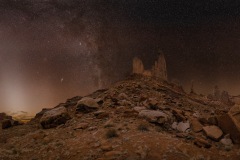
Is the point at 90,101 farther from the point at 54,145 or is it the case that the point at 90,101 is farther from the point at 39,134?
the point at 54,145

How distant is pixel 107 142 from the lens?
1505cm

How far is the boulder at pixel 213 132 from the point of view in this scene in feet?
54.7

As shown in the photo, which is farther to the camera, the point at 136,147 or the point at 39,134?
the point at 39,134

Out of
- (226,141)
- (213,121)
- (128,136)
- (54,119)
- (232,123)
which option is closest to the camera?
(128,136)

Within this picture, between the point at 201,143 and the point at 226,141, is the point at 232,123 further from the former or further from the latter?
the point at 201,143

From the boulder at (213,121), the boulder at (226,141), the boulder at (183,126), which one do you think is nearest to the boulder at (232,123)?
the boulder at (226,141)

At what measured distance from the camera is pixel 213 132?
17.3 meters

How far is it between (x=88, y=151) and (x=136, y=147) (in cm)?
339

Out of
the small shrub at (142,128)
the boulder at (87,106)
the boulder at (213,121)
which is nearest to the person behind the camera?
the small shrub at (142,128)


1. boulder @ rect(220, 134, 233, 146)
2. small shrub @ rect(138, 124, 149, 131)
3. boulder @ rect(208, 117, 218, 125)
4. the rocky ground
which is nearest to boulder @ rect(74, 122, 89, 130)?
the rocky ground

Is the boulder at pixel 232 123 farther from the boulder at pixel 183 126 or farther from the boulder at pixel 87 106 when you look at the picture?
the boulder at pixel 87 106

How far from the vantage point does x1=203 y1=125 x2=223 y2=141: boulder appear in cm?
1669

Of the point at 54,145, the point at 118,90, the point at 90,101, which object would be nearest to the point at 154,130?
the point at 54,145

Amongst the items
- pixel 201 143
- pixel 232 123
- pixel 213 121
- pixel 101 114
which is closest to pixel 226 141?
pixel 232 123
